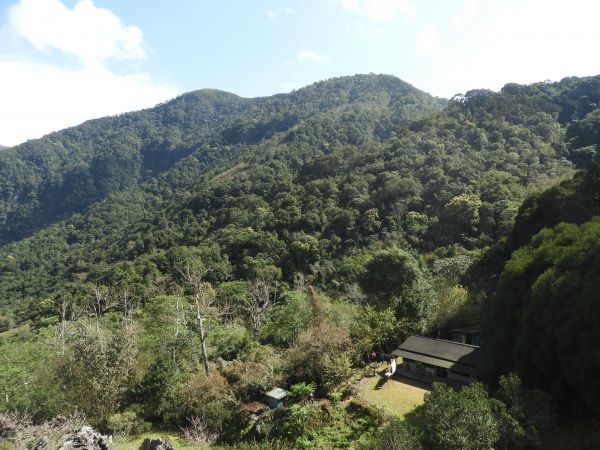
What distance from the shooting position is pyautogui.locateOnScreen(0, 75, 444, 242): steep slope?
429 feet

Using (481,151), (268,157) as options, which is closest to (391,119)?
(268,157)

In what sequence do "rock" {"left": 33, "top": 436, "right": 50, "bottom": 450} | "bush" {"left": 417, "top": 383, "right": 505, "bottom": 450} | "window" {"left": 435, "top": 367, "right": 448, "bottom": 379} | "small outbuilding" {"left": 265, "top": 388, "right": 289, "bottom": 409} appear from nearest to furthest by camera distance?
1. "bush" {"left": 417, "top": 383, "right": 505, "bottom": 450}
2. "rock" {"left": 33, "top": 436, "right": 50, "bottom": 450}
3. "small outbuilding" {"left": 265, "top": 388, "right": 289, "bottom": 409}
4. "window" {"left": 435, "top": 367, "right": 448, "bottom": 379}

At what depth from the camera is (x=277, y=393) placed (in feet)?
67.8

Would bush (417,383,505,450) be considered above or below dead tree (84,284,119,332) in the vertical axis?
above

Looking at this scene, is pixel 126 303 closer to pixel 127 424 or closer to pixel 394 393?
pixel 127 424

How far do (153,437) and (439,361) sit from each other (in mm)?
15799

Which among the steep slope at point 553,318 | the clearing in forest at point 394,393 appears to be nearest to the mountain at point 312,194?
the clearing in forest at point 394,393

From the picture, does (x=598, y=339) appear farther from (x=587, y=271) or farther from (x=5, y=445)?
(x=5, y=445)

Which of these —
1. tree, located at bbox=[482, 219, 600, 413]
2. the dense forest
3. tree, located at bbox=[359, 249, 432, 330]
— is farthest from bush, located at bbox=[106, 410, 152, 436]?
tree, located at bbox=[359, 249, 432, 330]

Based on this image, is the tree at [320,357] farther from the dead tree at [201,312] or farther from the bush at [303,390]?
the dead tree at [201,312]

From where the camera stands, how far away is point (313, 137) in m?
120

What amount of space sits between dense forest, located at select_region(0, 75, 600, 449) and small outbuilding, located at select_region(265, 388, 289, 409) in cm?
64

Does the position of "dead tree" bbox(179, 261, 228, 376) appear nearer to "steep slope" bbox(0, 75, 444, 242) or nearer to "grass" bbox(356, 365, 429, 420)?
"grass" bbox(356, 365, 429, 420)

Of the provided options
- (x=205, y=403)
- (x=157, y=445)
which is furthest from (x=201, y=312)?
(x=157, y=445)
